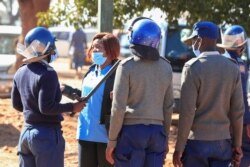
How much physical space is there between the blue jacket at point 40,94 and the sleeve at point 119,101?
482 mm

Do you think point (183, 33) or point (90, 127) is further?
point (183, 33)

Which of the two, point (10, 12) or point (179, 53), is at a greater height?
point (179, 53)

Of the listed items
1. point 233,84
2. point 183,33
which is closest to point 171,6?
point 183,33

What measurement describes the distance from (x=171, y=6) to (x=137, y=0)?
0.55 metres

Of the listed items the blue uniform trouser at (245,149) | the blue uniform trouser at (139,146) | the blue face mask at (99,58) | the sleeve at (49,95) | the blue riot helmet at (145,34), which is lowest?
the blue uniform trouser at (245,149)

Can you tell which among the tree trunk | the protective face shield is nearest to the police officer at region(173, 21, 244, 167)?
the protective face shield

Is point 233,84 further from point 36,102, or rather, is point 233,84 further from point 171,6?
point 171,6

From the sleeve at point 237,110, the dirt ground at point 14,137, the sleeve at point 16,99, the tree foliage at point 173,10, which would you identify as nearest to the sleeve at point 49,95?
the sleeve at point 16,99

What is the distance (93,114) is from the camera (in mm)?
5055

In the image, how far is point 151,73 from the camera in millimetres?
4301

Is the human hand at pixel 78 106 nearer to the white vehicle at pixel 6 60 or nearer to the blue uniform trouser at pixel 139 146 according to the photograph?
the blue uniform trouser at pixel 139 146

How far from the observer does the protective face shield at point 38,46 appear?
4645 mm

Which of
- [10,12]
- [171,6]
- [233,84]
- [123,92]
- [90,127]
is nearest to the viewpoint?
[123,92]

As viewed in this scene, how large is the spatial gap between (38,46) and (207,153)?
1518mm
